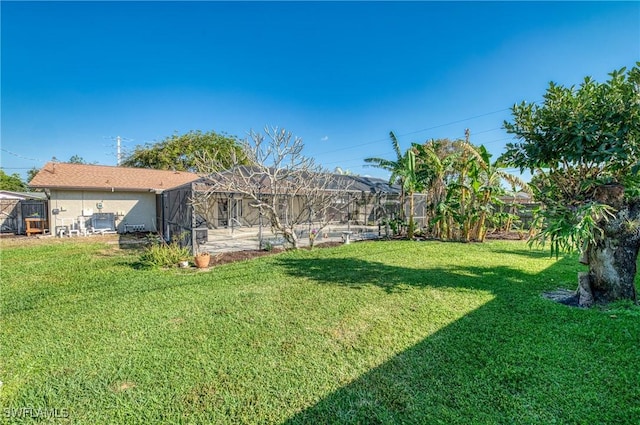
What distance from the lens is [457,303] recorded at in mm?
4676

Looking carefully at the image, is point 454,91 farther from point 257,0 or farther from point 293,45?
point 257,0

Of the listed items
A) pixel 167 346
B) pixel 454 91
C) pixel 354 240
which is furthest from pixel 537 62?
A: pixel 167 346

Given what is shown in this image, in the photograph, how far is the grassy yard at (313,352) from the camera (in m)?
2.33

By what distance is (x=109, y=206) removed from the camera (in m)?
14.6

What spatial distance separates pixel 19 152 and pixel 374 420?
112 ft

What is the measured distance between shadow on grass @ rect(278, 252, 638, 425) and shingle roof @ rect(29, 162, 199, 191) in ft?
52.4

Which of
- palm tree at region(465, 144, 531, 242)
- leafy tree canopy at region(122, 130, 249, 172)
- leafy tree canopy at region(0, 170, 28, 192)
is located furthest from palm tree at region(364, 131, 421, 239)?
leafy tree canopy at region(0, 170, 28, 192)

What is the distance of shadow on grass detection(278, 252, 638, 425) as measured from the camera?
7.36 ft

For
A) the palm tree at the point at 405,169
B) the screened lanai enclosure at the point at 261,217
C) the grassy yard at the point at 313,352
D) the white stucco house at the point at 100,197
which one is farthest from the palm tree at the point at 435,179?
the white stucco house at the point at 100,197

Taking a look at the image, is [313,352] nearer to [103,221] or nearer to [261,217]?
[261,217]

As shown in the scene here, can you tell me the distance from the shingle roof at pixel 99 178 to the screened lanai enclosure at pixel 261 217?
2.08 metres

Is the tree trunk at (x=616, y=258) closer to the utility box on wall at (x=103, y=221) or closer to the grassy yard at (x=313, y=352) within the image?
the grassy yard at (x=313, y=352)

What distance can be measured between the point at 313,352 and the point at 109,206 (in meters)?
15.8

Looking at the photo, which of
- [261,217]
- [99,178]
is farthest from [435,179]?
[99,178]
